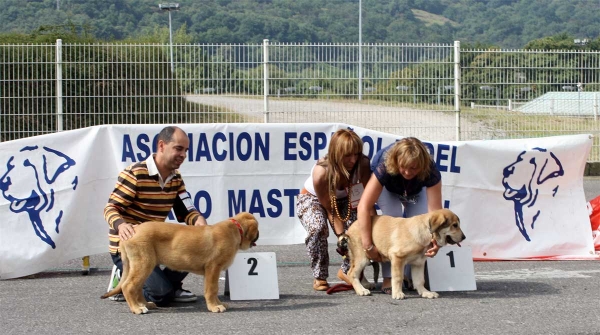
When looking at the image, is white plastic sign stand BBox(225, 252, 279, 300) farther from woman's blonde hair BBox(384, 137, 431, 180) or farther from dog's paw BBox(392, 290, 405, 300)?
woman's blonde hair BBox(384, 137, 431, 180)

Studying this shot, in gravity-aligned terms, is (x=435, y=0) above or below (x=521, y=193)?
above

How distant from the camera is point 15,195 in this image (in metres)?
8.34

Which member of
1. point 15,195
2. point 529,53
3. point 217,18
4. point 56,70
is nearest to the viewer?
point 15,195

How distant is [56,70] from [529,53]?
28.0ft

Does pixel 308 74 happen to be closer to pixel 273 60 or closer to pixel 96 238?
pixel 273 60

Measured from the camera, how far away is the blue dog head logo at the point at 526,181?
9273 millimetres

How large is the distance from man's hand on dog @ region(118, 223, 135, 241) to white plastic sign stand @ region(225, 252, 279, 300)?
38.6 inches

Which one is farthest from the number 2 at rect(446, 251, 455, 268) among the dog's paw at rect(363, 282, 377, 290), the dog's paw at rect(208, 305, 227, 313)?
the dog's paw at rect(208, 305, 227, 313)

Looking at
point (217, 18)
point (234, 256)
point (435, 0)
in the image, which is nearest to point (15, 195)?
point (234, 256)

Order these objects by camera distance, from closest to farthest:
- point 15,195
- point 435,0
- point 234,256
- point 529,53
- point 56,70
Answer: point 234,256 → point 15,195 → point 56,70 → point 529,53 → point 435,0

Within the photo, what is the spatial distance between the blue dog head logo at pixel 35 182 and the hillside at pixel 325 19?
50757 mm

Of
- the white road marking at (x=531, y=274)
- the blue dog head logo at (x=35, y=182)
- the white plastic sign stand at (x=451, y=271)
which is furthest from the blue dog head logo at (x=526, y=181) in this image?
the blue dog head logo at (x=35, y=182)

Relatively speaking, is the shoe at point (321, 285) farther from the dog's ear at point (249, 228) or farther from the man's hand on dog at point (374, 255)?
the dog's ear at point (249, 228)

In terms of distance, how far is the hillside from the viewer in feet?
280
